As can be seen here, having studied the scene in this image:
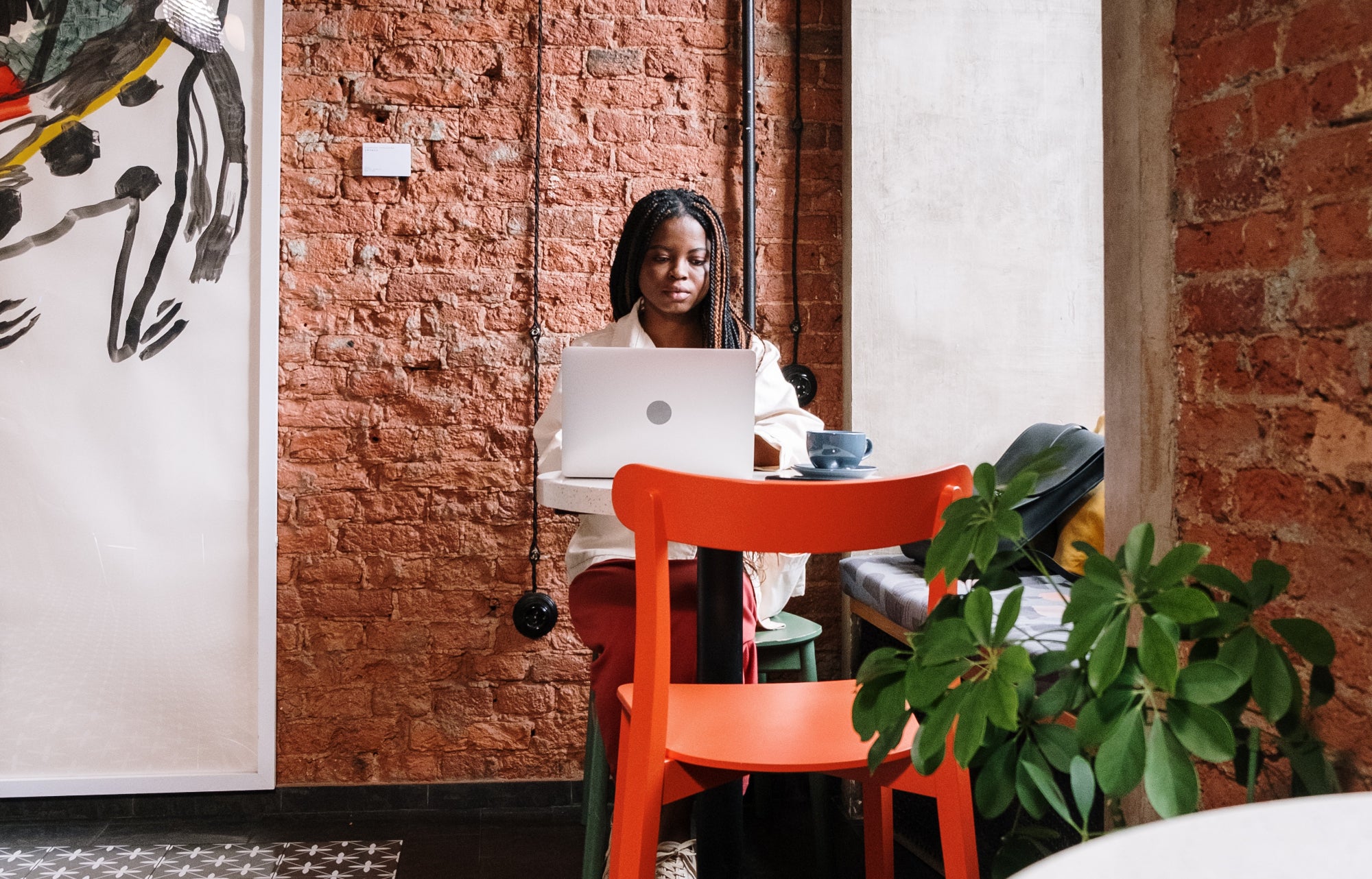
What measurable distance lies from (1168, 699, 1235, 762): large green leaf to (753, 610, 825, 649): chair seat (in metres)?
1.40

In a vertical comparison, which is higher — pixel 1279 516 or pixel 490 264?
pixel 490 264

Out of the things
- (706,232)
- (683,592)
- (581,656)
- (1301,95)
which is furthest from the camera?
(581,656)

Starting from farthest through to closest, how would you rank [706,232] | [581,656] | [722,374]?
[581,656] < [706,232] < [722,374]

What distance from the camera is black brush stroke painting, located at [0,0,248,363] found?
100 inches

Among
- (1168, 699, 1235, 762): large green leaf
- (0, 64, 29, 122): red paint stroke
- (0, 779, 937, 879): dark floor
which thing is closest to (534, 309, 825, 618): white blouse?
(0, 779, 937, 879): dark floor

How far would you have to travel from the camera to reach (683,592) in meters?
2.00

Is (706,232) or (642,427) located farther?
(706,232)

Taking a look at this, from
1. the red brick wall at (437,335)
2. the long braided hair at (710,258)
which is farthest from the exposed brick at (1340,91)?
the red brick wall at (437,335)

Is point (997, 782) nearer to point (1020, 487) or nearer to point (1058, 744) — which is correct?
point (1058, 744)

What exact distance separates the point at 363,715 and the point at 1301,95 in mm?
2428

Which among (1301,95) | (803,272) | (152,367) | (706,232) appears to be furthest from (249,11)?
(1301,95)

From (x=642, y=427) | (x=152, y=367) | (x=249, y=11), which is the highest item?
(x=249, y=11)

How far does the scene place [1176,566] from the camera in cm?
74

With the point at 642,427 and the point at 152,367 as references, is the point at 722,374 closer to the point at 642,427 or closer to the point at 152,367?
the point at 642,427
